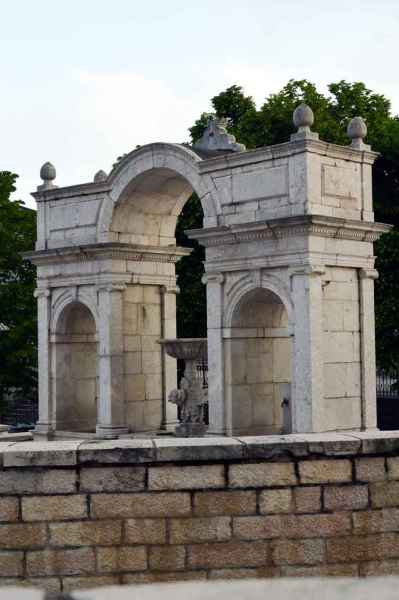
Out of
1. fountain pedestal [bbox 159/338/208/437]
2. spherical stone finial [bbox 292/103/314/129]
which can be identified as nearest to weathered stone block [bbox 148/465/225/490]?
spherical stone finial [bbox 292/103/314/129]

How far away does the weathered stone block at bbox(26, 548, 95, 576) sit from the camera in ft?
27.4

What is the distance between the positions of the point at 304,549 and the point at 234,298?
10.1 metres

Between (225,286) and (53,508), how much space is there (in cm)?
1043

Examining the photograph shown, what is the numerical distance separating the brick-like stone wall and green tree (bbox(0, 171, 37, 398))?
67.9 feet

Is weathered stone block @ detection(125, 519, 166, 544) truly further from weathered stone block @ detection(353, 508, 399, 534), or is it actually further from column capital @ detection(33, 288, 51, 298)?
column capital @ detection(33, 288, 51, 298)

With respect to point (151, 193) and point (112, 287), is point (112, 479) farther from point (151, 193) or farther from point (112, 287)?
point (151, 193)

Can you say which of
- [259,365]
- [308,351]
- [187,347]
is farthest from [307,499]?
[187,347]

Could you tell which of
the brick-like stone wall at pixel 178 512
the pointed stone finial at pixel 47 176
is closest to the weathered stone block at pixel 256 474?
the brick-like stone wall at pixel 178 512

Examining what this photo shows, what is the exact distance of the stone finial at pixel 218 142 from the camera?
20375mm

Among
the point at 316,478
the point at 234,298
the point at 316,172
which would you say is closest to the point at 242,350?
the point at 234,298

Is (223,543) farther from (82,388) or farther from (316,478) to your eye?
(82,388)

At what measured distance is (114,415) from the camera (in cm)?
2023

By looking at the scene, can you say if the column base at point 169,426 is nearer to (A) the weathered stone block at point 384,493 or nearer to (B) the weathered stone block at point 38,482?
(A) the weathered stone block at point 384,493

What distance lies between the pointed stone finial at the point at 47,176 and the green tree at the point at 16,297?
709cm
